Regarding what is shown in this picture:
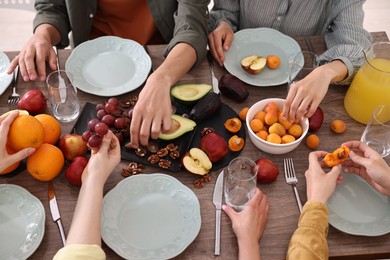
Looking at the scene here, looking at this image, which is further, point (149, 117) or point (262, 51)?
point (262, 51)

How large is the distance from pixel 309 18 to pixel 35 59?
1.04 m

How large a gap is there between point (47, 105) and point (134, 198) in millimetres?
443

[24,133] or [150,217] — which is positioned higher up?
[24,133]

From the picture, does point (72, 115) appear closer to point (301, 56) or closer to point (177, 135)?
point (177, 135)

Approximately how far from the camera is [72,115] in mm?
1238

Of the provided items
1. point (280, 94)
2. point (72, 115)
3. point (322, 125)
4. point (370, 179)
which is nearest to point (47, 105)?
point (72, 115)

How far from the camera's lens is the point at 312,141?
3.85ft

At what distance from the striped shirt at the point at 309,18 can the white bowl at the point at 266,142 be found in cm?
31

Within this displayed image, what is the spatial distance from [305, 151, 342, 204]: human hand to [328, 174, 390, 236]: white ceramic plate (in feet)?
0.14

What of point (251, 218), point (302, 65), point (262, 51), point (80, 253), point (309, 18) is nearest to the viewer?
point (80, 253)

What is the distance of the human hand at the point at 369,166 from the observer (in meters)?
1.04

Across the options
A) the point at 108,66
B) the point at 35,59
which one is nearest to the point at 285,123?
the point at 108,66

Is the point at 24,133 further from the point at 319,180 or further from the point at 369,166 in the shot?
the point at 369,166

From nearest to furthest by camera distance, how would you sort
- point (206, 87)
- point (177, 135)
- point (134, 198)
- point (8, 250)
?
point (8, 250)
point (134, 198)
point (177, 135)
point (206, 87)
